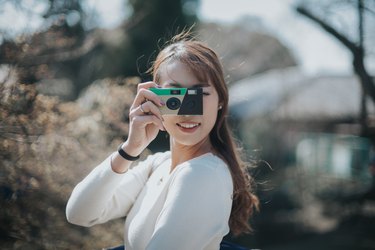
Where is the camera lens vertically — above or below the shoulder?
above

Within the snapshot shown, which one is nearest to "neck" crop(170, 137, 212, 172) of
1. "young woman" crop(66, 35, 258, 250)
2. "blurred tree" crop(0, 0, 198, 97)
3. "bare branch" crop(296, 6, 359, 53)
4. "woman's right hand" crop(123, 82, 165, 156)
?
"young woman" crop(66, 35, 258, 250)

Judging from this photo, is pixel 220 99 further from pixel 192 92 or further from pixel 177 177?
pixel 177 177

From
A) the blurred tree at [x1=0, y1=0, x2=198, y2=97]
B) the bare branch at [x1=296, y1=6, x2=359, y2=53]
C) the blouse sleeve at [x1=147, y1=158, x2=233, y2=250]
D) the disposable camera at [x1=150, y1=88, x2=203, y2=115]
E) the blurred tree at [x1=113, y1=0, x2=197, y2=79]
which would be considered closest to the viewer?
the blouse sleeve at [x1=147, y1=158, x2=233, y2=250]

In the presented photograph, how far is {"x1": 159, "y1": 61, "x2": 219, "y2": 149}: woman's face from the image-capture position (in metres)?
1.49

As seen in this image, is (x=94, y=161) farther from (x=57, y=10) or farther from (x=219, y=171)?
(x=219, y=171)

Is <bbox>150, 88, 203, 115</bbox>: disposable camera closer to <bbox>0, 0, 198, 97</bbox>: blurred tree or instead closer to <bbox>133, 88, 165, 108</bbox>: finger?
<bbox>133, 88, 165, 108</bbox>: finger

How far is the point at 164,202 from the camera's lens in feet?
4.53

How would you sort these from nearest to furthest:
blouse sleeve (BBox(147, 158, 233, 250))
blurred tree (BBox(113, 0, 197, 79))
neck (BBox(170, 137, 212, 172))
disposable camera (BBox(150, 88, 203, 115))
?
blouse sleeve (BBox(147, 158, 233, 250))
disposable camera (BBox(150, 88, 203, 115))
neck (BBox(170, 137, 212, 172))
blurred tree (BBox(113, 0, 197, 79))

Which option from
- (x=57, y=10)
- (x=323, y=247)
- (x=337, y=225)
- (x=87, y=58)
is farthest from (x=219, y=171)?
(x=87, y=58)

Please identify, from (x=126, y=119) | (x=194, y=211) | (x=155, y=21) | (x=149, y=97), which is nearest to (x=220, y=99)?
(x=149, y=97)

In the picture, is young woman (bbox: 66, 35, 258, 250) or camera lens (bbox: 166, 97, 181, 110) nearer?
young woman (bbox: 66, 35, 258, 250)

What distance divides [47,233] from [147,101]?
198 centimetres

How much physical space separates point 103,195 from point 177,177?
1.09 feet

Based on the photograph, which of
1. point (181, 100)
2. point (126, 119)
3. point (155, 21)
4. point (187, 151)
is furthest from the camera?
point (155, 21)
